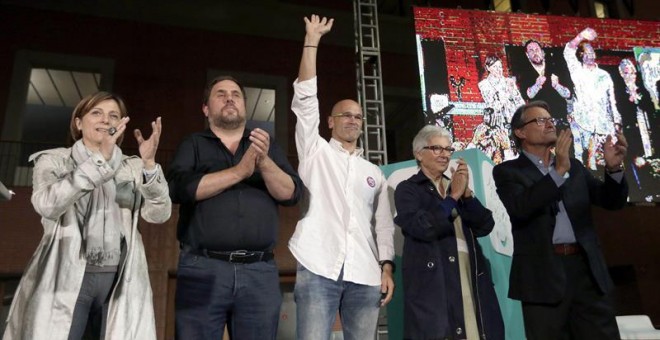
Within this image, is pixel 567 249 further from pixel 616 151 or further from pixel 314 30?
pixel 314 30

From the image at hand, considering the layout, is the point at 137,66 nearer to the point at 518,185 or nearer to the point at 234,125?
the point at 234,125

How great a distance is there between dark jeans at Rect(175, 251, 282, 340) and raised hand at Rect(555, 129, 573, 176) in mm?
1273

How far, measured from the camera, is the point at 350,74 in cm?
925

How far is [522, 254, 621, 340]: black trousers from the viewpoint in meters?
1.87

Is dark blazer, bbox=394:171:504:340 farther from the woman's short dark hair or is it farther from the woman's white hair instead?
the woman's short dark hair

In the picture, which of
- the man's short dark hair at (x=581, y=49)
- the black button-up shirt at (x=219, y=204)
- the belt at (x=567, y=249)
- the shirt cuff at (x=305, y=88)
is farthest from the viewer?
the man's short dark hair at (x=581, y=49)

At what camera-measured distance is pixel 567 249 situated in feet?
6.57

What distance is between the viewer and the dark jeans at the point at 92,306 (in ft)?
5.66

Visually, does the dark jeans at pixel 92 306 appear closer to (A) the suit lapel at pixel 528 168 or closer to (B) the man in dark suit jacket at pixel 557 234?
(B) the man in dark suit jacket at pixel 557 234

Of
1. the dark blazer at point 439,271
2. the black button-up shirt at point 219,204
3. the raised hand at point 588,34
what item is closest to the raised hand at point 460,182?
the dark blazer at point 439,271

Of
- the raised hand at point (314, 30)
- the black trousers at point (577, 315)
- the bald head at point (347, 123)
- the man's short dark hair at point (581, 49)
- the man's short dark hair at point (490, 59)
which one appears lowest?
the black trousers at point (577, 315)

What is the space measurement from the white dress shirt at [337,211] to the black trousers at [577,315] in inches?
27.8

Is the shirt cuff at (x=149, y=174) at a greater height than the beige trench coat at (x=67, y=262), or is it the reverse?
the shirt cuff at (x=149, y=174)

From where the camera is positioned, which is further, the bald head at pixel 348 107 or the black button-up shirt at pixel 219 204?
the bald head at pixel 348 107
